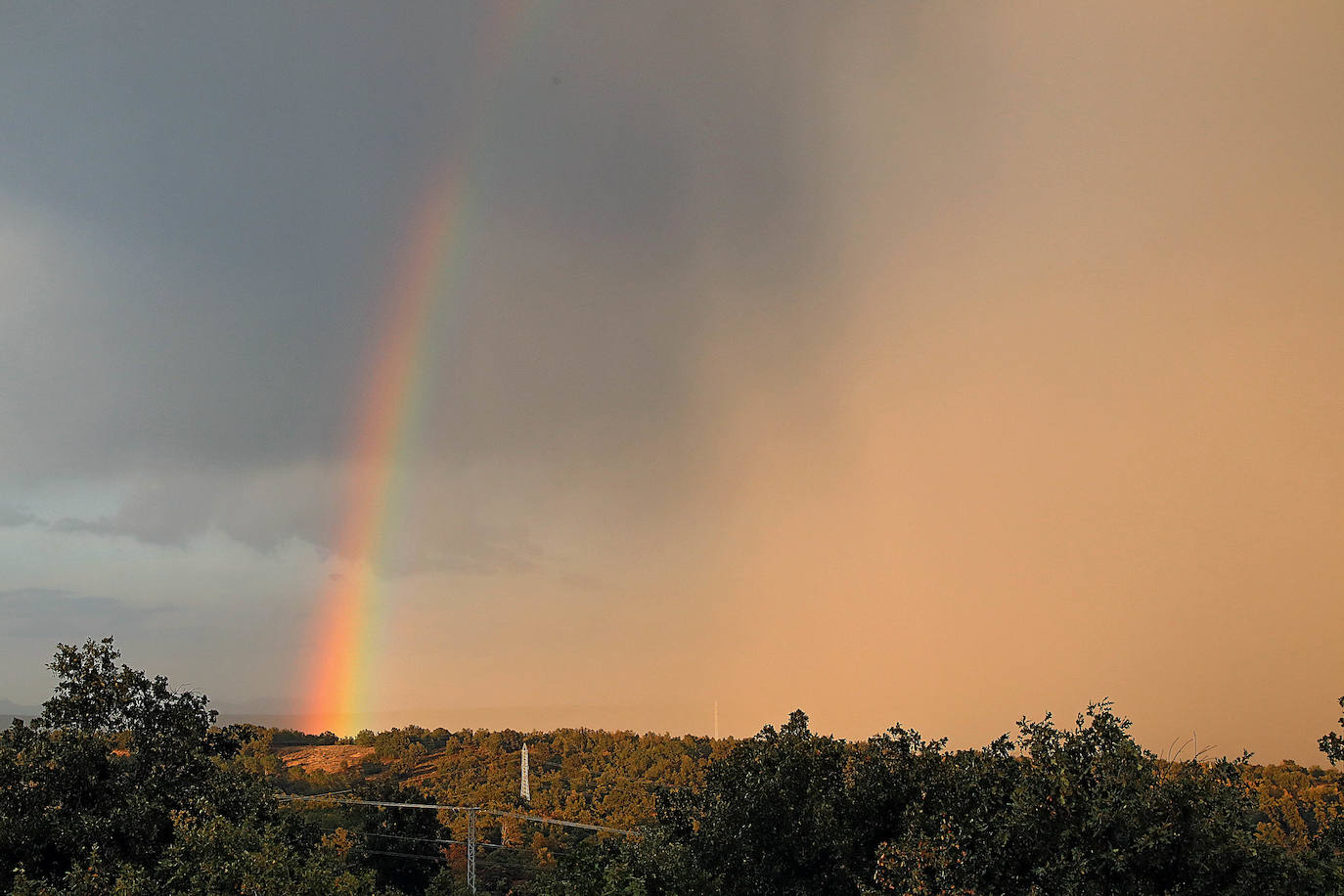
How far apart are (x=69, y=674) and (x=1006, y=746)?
1754 cm

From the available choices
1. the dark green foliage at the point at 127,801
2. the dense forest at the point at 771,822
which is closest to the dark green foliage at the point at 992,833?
the dense forest at the point at 771,822

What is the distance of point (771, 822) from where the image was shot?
18.2 metres

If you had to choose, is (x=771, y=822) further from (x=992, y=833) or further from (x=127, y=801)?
(x=127, y=801)

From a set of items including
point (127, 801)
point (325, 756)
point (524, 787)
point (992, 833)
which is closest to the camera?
point (992, 833)

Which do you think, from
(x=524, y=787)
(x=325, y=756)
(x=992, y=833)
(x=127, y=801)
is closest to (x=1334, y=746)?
(x=992, y=833)

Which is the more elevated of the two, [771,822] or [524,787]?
[771,822]

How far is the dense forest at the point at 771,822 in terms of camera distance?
1357cm

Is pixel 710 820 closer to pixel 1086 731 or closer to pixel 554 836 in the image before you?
pixel 1086 731

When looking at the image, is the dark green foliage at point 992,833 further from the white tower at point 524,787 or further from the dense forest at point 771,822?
the white tower at point 524,787

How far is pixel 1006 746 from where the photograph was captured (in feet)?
58.3

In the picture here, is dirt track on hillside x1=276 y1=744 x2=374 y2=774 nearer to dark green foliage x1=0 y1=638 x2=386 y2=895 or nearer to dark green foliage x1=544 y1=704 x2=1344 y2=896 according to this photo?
dark green foliage x1=0 y1=638 x2=386 y2=895

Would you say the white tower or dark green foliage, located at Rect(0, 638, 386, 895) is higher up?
dark green foliage, located at Rect(0, 638, 386, 895)

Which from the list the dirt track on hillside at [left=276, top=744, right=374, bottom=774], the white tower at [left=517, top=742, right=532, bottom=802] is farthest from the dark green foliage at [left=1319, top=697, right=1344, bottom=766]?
the dirt track on hillside at [left=276, top=744, right=374, bottom=774]

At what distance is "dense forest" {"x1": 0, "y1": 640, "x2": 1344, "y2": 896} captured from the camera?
13.6 m
